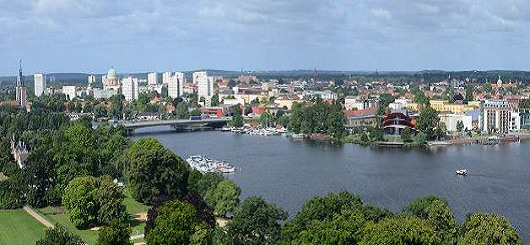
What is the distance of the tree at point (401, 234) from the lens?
733 centimetres

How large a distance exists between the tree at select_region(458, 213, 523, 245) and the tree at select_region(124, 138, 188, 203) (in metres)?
5.28

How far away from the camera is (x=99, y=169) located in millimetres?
14883

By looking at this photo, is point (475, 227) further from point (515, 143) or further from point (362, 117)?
point (362, 117)

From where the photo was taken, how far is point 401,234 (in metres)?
7.36

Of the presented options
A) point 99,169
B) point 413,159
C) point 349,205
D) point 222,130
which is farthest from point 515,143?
point 349,205

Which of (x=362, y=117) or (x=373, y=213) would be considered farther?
(x=362, y=117)

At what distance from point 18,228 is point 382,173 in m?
8.35

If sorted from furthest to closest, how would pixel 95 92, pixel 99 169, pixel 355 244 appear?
1. pixel 95 92
2. pixel 99 169
3. pixel 355 244

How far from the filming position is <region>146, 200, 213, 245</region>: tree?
8.57 metres

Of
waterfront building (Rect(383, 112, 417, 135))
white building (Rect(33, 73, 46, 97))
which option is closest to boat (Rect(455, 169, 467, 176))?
Answer: waterfront building (Rect(383, 112, 417, 135))

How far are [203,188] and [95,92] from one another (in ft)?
122

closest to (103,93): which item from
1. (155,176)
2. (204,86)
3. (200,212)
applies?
(204,86)

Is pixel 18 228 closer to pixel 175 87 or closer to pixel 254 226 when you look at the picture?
pixel 254 226

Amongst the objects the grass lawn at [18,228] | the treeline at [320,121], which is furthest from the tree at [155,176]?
the treeline at [320,121]
